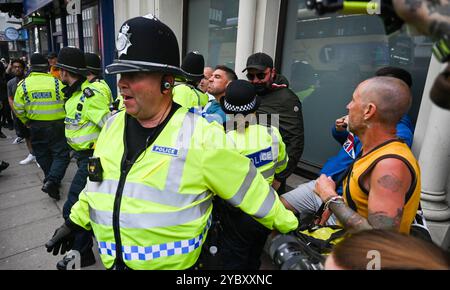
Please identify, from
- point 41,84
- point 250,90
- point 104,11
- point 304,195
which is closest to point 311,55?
point 250,90

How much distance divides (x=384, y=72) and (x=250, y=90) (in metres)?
1.20

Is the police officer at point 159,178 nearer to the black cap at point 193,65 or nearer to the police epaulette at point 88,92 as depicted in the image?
the police epaulette at point 88,92

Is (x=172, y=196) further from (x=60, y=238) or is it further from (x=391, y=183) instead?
(x=391, y=183)

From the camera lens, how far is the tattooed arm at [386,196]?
4.58ft

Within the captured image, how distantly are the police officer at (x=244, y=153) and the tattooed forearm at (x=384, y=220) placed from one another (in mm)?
542

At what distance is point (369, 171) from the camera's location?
150 cm

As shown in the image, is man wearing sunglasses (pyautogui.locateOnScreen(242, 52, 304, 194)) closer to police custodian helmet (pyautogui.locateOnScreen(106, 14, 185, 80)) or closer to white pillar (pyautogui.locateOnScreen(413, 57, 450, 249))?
white pillar (pyautogui.locateOnScreen(413, 57, 450, 249))

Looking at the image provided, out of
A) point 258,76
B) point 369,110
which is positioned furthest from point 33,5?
point 369,110

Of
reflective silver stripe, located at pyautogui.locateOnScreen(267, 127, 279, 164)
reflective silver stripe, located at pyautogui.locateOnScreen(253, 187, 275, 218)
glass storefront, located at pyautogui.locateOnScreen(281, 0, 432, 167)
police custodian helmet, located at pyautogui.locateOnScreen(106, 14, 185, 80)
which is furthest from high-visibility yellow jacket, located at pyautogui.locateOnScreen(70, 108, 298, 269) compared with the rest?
glass storefront, located at pyautogui.locateOnScreen(281, 0, 432, 167)

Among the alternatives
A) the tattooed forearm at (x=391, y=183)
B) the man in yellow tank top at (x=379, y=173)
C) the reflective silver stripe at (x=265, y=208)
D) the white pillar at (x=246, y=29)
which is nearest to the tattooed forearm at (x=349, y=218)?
the man in yellow tank top at (x=379, y=173)

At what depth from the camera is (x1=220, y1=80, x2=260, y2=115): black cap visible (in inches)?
88.1

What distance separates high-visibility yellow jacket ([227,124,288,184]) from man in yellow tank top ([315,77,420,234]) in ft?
1.94

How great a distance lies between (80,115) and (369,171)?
9.65ft
